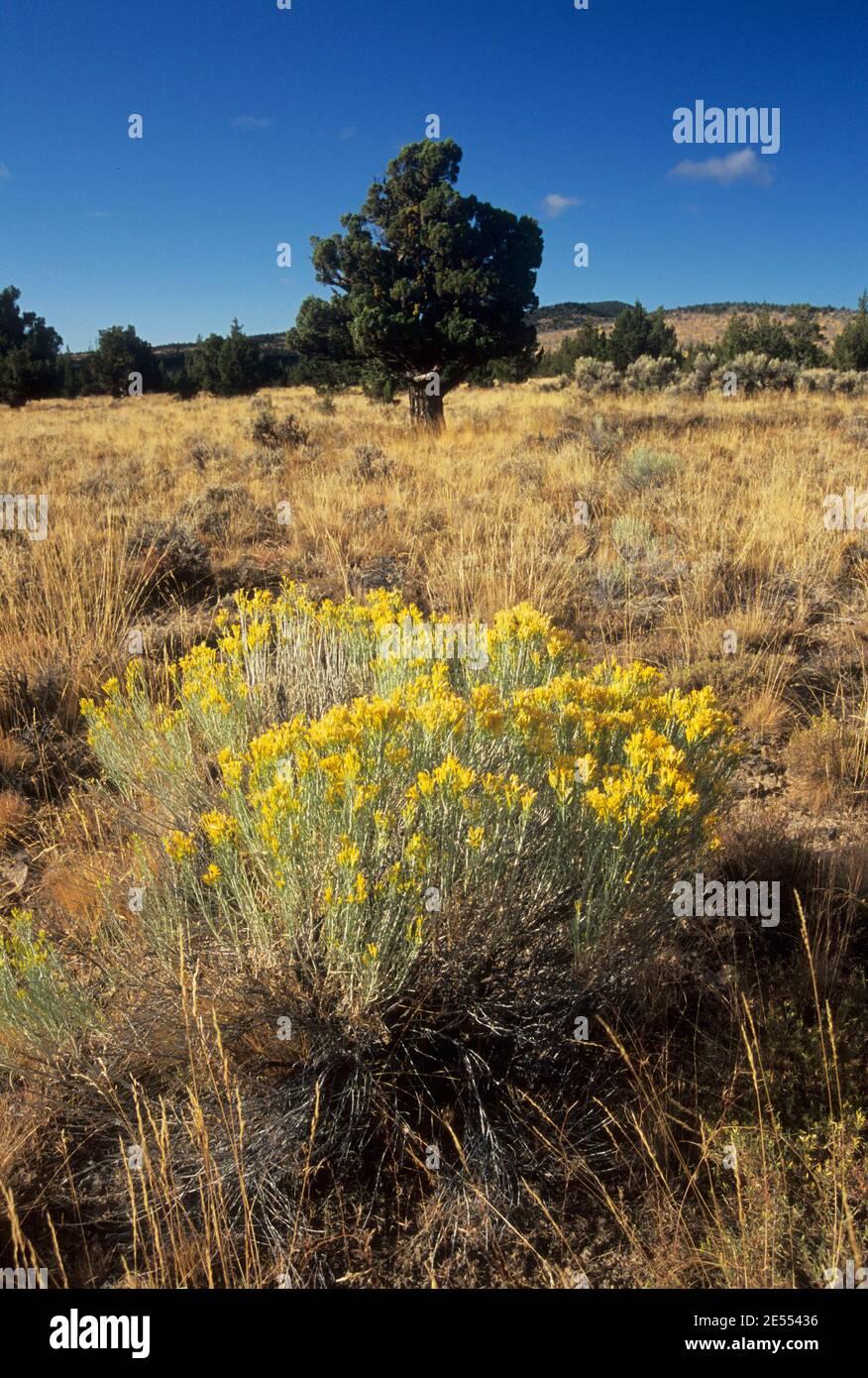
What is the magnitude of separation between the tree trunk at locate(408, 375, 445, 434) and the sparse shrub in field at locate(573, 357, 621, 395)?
8.83 meters

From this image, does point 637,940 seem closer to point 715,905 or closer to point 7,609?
point 715,905

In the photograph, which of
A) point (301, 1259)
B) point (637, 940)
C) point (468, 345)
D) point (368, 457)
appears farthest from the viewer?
point (468, 345)

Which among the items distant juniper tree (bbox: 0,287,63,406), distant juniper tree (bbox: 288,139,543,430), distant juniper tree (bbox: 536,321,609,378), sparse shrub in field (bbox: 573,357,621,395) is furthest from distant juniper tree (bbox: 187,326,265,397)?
distant juniper tree (bbox: 288,139,543,430)

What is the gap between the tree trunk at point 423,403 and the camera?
46.6ft

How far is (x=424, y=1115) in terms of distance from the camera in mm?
1893

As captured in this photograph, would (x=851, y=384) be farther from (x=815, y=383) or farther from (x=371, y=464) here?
(x=371, y=464)

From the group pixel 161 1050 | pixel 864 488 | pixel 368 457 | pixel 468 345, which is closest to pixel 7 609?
pixel 161 1050

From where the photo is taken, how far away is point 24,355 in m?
27.5

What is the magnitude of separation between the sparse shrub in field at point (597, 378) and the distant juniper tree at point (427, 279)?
781cm

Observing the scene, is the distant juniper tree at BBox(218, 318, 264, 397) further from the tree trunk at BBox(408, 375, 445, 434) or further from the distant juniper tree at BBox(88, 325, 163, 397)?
the tree trunk at BBox(408, 375, 445, 434)

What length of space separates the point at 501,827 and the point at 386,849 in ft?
1.03

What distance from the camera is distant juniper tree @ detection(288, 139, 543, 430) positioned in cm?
1355

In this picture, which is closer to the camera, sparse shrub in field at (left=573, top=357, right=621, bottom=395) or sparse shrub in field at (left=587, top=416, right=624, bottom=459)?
sparse shrub in field at (left=587, top=416, right=624, bottom=459)

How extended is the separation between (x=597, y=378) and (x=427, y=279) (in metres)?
11.0
